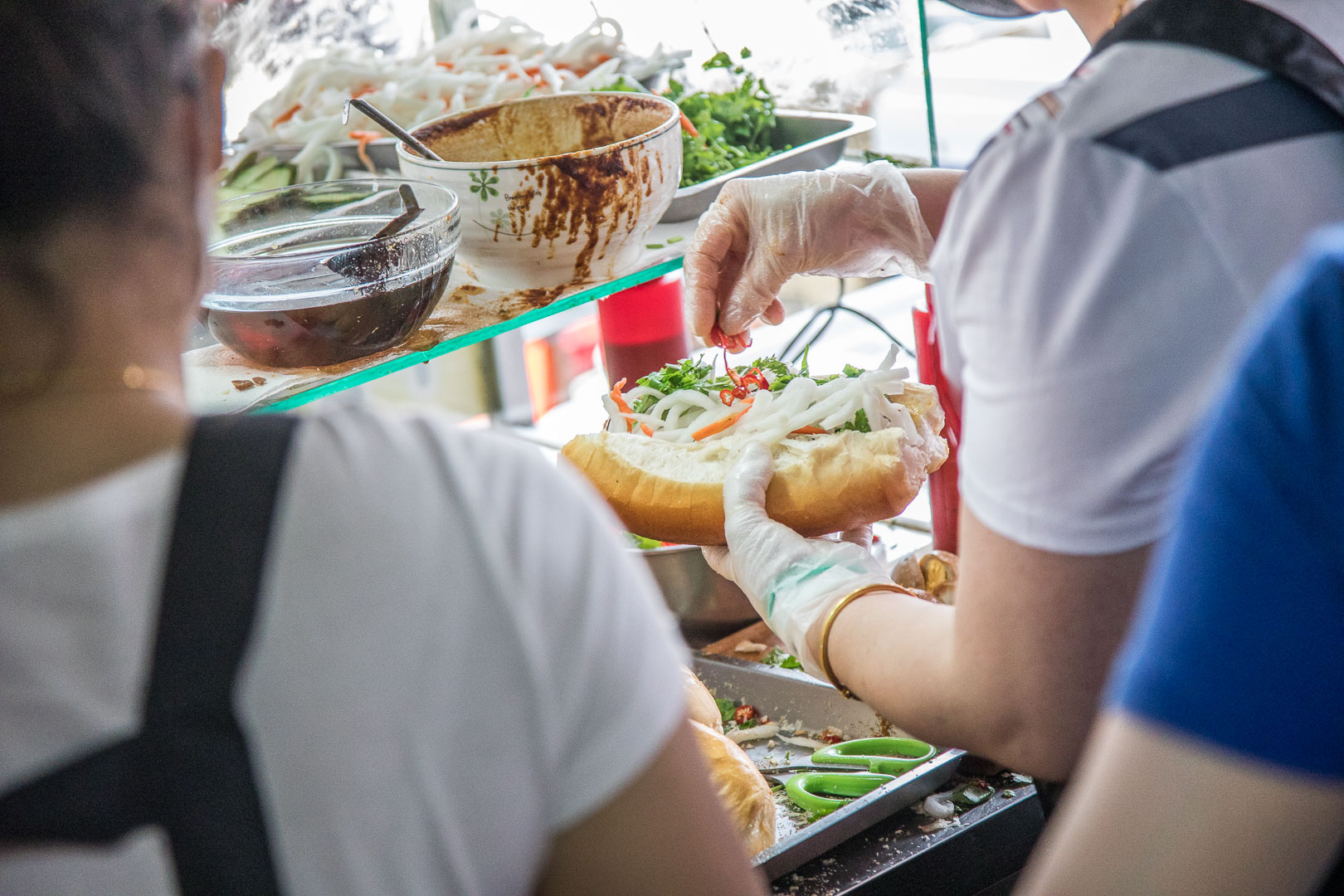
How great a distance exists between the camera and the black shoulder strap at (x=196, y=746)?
0.56 metres

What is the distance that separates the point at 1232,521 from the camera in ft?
1.72

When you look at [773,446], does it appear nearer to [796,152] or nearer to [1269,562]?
[796,152]

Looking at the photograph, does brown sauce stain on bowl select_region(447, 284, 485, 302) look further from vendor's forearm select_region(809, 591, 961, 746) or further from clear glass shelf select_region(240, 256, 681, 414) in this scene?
vendor's forearm select_region(809, 591, 961, 746)

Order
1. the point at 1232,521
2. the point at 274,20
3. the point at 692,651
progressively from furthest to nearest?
the point at 274,20 < the point at 692,651 < the point at 1232,521

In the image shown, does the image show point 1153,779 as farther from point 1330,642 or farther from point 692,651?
point 692,651

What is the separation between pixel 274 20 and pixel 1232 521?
239 cm

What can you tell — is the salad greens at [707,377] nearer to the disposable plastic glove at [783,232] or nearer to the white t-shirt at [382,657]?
the disposable plastic glove at [783,232]

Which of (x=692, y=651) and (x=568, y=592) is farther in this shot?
(x=692, y=651)

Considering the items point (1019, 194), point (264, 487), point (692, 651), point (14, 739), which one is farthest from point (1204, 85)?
point (692, 651)

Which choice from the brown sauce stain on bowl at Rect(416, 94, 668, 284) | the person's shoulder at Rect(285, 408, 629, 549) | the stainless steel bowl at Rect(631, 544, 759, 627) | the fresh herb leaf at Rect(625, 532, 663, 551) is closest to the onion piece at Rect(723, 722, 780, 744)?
the stainless steel bowl at Rect(631, 544, 759, 627)

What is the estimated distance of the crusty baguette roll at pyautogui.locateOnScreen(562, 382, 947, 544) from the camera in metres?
1.41

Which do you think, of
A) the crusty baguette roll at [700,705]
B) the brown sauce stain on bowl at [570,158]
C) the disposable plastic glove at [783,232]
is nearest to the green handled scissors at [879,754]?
the crusty baguette roll at [700,705]

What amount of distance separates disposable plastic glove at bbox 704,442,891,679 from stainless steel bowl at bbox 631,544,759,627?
0.26 m

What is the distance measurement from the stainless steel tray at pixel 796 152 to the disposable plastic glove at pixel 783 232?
0.07m
